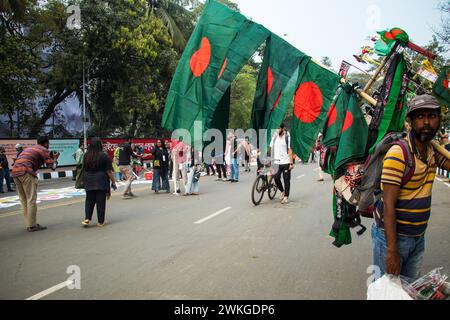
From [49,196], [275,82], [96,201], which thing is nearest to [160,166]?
[49,196]

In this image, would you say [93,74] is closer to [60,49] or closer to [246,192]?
[60,49]

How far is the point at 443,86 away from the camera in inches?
140

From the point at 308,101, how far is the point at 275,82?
409 millimetres

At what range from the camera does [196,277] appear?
461cm

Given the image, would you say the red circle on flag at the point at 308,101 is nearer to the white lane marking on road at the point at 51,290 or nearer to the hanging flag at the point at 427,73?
the hanging flag at the point at 427,73

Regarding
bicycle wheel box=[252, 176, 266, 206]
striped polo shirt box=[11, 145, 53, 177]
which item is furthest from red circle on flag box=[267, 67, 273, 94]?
bicycle wheel box=[252, 176, 266, 206]

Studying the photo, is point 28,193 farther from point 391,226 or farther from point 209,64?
point 391,226

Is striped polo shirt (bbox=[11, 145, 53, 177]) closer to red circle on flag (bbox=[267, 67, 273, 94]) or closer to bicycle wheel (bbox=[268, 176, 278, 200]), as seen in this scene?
red circle on flag (bbox=[267, 67, 273, 94])

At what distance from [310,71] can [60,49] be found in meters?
21.7

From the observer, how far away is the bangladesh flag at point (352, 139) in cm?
372

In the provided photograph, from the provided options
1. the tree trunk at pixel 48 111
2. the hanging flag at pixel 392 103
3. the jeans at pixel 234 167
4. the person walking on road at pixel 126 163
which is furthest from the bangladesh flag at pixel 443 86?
the tree trunk at pixel 48 111

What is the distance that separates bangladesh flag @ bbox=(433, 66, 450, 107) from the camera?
3.56 metres

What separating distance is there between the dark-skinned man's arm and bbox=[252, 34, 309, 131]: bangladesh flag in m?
1.55
